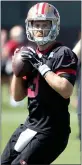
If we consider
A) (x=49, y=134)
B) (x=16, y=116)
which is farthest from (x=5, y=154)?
(x=16, y=116)

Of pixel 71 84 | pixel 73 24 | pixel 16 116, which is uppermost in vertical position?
pixel 71 84

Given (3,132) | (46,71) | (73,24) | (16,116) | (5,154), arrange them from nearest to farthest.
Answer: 1. (46,71)
2. (5,154)
3. (3,132)
4. (16,116)
5. (73,24)

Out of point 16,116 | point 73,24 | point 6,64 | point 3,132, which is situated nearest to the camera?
point 3,132

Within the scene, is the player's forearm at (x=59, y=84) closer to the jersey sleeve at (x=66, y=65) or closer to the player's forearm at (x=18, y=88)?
the jersey sleeve at (x=66, y=65)

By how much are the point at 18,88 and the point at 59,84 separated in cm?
45

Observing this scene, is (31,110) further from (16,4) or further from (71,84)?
(16,4)

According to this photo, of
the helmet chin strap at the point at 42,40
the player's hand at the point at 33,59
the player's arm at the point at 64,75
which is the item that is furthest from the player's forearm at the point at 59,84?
the helmet chin strap at the point at 42,40

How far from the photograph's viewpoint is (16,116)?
10953 mm

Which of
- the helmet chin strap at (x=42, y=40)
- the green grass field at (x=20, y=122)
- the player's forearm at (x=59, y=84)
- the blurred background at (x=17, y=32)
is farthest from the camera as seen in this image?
the blurred background at (x=17, y=32)

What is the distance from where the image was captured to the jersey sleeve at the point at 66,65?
4.18m

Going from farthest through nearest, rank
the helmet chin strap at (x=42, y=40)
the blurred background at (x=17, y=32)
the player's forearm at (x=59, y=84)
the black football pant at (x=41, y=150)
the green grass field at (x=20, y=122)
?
the blurred background at (x=17, y=32) < the green grass field at (x=20, y=122) < the helmet chin strap at (x=42, y=40) < the black football pant at (x=41, y=150) < the player's forearm at (x=59, y=84)

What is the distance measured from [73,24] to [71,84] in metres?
12.5

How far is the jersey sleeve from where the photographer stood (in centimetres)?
418

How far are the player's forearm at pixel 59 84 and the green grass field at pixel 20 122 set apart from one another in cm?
265
